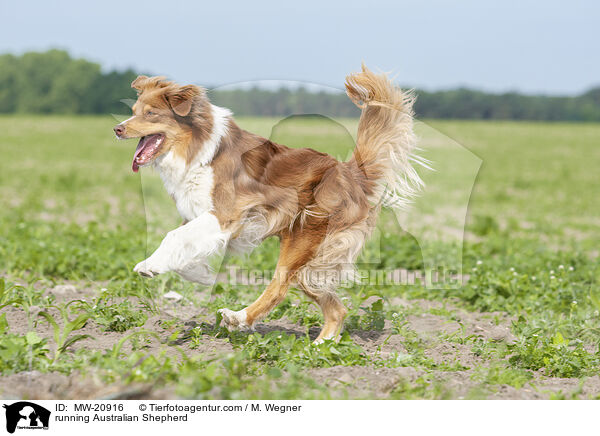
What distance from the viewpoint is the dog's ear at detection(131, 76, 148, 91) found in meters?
3.90

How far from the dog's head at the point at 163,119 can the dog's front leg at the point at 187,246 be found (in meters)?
0.47

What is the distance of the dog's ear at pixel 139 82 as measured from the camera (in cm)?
390

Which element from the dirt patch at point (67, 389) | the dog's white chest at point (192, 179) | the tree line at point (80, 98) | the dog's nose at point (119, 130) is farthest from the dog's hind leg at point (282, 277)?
the tree line at point (80, 98)

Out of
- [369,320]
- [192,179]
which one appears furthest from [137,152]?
[369,320]

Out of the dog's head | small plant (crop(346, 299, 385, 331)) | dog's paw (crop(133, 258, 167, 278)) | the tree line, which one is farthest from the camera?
the tree line

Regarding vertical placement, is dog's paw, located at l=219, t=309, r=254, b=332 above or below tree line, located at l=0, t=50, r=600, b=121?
below

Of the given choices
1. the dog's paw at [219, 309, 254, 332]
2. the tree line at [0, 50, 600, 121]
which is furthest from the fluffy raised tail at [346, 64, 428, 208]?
the tree line at [0, 50, 600, 121]

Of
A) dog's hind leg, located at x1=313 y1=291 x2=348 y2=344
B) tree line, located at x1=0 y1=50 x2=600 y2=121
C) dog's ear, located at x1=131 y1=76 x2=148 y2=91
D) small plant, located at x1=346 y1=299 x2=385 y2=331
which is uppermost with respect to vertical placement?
tree line, located at x1=0 y1=50 x2=600 y2=121

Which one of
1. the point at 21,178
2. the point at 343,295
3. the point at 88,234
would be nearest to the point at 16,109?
the point at 21,178

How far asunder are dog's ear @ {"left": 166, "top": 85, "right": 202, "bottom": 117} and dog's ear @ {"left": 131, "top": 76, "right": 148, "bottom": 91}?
230 mm

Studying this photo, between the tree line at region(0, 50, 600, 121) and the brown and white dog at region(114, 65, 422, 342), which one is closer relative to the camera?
the brown and white dog at region(114, 65, 422, 342)

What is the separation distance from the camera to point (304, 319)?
486 centimetres
